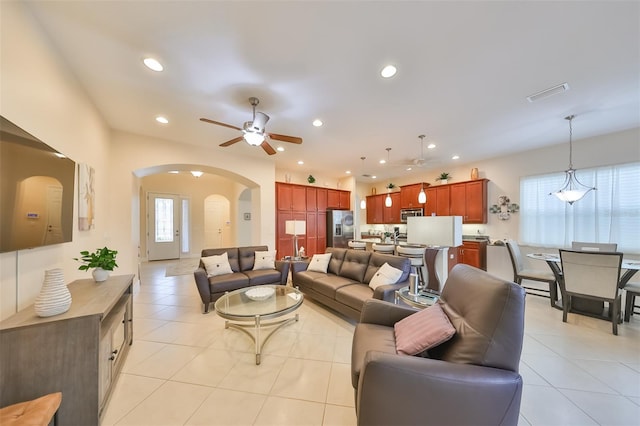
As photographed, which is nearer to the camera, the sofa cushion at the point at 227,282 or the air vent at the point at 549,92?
the air vent at the point at 549,92

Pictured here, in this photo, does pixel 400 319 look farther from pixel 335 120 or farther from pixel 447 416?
pixel 335 120

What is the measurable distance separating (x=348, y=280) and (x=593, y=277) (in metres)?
3.07

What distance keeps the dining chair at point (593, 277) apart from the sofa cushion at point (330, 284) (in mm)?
2818

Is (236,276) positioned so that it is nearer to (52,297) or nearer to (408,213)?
(52,297)

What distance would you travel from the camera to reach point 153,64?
2211 mm

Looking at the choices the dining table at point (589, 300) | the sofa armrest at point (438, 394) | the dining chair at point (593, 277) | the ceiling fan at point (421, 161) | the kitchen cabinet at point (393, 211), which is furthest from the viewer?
the kitchen cabinet at point (393, 211)

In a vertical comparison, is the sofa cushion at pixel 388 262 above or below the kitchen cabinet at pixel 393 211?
below

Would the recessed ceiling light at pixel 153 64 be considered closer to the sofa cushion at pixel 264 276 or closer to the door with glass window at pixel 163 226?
the sofa cushion at pixel 264 276

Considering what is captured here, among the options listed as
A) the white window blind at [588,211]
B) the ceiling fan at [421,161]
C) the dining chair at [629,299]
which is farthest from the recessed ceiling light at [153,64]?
the white window blind at [588,211]

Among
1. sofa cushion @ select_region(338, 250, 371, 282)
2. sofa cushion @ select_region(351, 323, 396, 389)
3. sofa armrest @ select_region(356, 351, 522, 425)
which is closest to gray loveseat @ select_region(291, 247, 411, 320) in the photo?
sofa cushion @ select_region(338, 250, 371, 282)

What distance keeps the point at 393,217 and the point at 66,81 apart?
7404mm

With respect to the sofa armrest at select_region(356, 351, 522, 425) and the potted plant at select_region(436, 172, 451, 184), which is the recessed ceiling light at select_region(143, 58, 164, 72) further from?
the potted plant at select_region(436, 172, 451, 184)

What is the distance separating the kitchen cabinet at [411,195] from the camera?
665 cm

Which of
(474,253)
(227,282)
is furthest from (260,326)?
(474,253)
